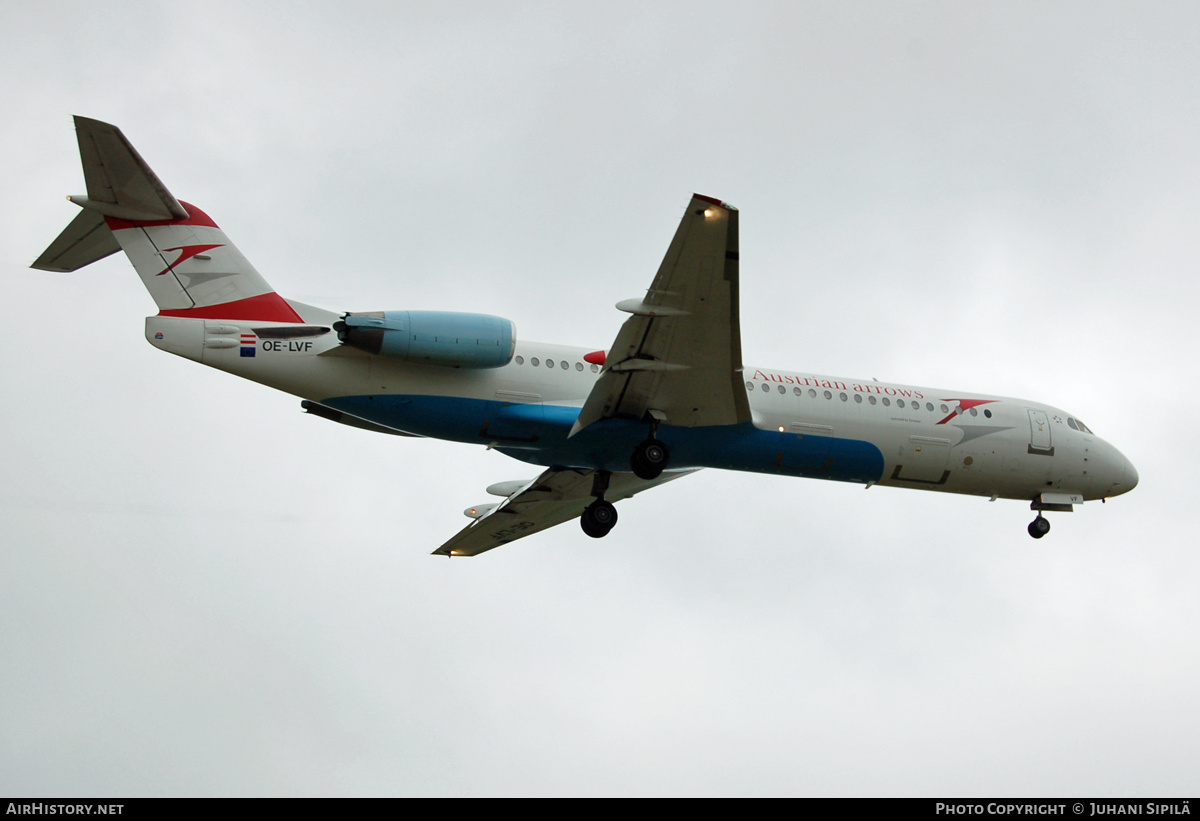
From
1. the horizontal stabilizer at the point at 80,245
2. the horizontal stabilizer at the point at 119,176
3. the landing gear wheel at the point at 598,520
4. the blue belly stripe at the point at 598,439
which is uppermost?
the horizontal stabilizer at the point at 119,176

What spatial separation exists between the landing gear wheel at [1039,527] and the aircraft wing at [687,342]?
8.13 metres

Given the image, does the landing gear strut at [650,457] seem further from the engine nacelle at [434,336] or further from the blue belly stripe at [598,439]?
the engine nacelle at [434,336]

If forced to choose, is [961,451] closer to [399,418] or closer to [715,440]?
[715,440]

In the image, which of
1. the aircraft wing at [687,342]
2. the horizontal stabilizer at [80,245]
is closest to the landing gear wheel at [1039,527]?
the aircraft wing at [687,342]

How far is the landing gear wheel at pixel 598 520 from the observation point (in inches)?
956

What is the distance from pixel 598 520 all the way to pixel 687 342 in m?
5.61

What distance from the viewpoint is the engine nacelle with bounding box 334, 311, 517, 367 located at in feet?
65.6

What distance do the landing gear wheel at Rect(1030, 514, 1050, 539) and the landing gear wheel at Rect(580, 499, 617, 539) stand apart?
9380 mm

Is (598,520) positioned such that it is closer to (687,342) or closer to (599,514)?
(599,514)

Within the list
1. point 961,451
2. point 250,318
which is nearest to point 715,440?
point 961,451

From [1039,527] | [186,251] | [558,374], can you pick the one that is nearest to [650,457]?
[558,374]

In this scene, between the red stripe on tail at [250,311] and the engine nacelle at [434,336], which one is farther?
the red stripe on tail at [250,311]

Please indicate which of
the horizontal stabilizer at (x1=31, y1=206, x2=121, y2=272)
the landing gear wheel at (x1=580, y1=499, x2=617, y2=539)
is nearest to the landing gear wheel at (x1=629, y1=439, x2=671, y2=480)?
the landing gear wheel at (x1=580, y1=499, x2=617, y2=539)

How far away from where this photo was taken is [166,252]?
20672mm
